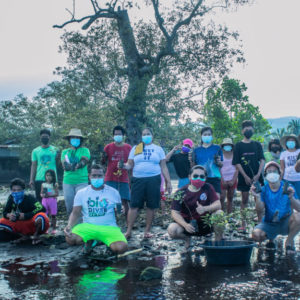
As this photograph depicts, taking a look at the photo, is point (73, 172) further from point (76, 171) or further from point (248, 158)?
point (248, 158)

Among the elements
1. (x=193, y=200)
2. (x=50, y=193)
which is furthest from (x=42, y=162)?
(x=193, y=200)

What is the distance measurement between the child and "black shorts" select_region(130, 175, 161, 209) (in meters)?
1.77

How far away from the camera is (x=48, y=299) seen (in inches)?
163

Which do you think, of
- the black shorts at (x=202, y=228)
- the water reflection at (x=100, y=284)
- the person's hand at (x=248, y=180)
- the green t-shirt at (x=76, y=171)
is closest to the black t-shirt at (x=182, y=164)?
the person's hand at (x=248, y=180)

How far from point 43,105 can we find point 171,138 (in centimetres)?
1783

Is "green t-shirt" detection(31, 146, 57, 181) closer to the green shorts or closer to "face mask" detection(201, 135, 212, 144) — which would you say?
the green shorts

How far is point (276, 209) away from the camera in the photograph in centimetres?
621

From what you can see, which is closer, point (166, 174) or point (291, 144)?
point (166, 174)

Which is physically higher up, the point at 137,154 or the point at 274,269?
the point at 137,154

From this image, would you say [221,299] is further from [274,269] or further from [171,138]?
[171,138]

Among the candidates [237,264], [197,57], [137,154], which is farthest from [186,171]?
[197,57]

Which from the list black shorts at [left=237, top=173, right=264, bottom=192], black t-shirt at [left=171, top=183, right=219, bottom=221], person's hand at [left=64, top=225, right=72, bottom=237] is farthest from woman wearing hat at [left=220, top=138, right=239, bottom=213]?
person's hand at [left=64, top=225, right=72, bottom=237]

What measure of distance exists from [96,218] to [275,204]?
269 cm

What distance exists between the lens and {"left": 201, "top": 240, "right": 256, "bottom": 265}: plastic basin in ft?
17.3
